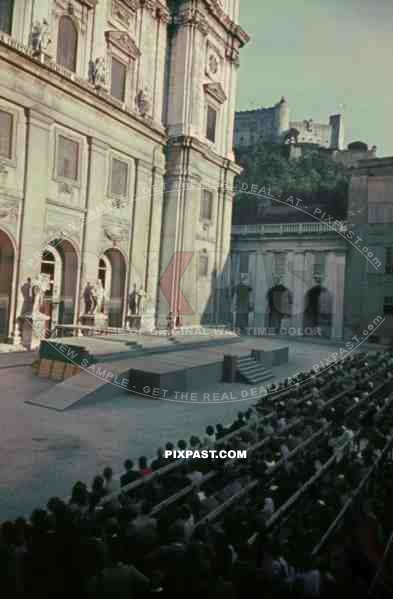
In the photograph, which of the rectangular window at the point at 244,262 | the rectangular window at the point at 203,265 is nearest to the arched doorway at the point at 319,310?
the rectangular window at the point at 244,262

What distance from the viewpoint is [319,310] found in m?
42.5

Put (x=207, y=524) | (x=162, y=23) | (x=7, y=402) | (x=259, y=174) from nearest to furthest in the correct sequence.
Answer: (x=207, y=524) < (x=7, y=402) < (x=162, y=23) < (x=259, y=174)

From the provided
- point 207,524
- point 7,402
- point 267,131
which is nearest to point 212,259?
point 7,402

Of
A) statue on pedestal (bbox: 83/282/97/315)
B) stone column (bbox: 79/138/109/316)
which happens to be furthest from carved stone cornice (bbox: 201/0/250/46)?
statue on pedestal (bbox: 83/282/97/315)

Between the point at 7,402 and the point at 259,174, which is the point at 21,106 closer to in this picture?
the point at 7,402

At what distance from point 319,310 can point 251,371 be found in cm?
2321

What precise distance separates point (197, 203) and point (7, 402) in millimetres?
21239

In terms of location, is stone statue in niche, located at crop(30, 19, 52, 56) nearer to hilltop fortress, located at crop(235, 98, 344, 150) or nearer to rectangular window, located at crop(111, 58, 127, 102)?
rectangular window, located at crop(111, 58, 127, 102)

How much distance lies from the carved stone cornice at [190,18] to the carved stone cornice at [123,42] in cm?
444

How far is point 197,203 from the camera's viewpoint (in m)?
32.9

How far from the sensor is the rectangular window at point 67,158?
2419 cm

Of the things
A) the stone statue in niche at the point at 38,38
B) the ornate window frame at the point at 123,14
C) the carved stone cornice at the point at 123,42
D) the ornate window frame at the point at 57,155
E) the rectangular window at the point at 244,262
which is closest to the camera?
the stone statue in niche at the point at 38,38

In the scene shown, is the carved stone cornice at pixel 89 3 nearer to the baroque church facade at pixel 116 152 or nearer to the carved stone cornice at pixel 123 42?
the baroque church facade at pixel 116 152

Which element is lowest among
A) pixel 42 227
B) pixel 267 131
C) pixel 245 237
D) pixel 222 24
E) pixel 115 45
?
pixel 42 227
